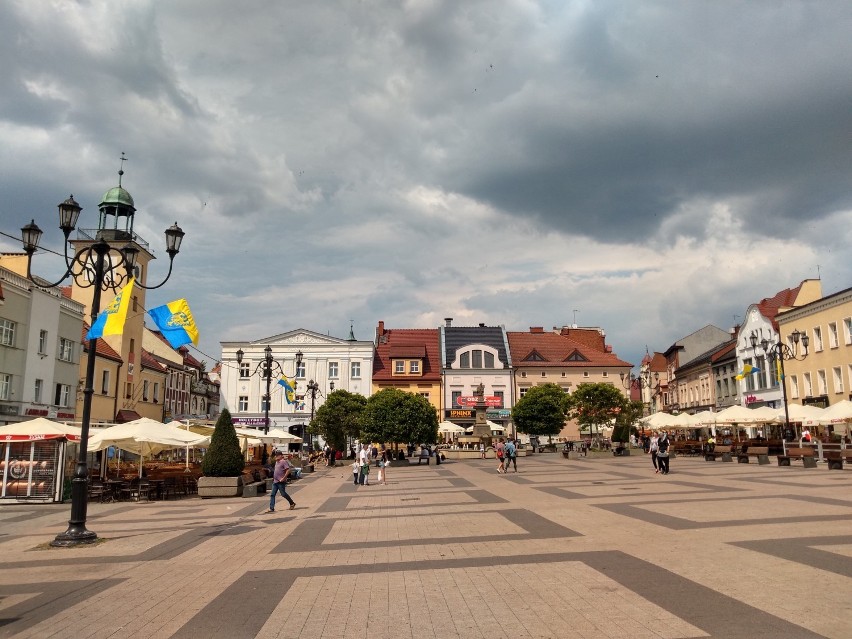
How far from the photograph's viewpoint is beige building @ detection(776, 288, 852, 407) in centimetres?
4022

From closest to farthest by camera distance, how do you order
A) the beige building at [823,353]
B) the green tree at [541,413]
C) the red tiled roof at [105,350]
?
the beige building at [823,353], the red tiled roof at [105,350], the green tree at [541,413]

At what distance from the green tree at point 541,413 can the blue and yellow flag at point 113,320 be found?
1684 inches

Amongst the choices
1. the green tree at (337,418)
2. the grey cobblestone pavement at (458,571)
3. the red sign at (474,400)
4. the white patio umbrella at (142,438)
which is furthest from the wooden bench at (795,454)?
the red sign at (474,400)

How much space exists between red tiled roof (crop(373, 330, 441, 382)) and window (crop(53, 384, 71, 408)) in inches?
1273

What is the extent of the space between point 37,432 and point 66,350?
66.4ft

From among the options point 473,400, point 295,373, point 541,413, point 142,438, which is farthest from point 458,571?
point 473,400

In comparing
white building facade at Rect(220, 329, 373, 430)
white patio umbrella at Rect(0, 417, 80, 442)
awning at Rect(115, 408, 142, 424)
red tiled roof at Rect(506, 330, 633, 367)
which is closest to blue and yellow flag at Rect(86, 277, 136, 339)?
white patio umbrella at Rect(0, 417, 80, 442)

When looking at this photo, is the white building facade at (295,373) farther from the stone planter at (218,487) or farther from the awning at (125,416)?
the stone planter at (218,487)

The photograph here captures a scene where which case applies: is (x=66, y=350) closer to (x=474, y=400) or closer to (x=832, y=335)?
(x=474, y=400)

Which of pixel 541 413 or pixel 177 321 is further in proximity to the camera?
pixel 541 413

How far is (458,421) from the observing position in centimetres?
6575

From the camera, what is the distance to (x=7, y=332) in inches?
1259

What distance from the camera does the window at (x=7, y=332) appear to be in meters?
31.5

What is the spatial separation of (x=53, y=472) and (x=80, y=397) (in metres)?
21.2
